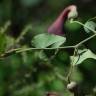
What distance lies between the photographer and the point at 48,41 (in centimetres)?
98

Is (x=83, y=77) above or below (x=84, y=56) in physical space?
below

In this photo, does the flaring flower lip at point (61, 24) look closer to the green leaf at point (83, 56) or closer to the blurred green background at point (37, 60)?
the blurred green background at point (37, 60)

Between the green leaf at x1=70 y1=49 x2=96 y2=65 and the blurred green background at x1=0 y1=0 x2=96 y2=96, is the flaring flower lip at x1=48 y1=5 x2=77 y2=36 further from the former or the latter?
the green leaf at x1=70 y1=49 x2=96 y2=65

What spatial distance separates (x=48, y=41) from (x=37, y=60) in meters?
0.49

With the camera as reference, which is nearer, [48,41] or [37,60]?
[48,41]

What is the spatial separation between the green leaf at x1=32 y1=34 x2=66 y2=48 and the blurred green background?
0.02 meters

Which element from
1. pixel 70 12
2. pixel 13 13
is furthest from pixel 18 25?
pixel 70 12

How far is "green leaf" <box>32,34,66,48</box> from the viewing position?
973 mm

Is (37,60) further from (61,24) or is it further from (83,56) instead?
(83,56)

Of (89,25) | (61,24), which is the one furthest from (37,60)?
(89,25)

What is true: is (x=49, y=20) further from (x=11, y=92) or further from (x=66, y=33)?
(x=66, y=33)

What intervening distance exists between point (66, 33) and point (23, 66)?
528 mm

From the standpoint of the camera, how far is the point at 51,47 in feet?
3.22

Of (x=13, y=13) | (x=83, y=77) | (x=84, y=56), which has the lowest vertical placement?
(x=83, y=77)
